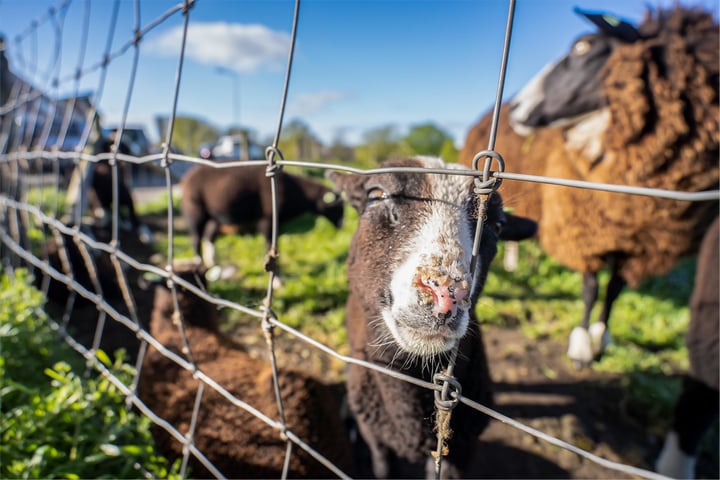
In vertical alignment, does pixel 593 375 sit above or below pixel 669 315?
below

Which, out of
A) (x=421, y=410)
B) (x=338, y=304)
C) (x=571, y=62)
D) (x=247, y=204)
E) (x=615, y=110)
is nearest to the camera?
(x=421, y=410)

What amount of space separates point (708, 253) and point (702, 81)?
132 centimetres

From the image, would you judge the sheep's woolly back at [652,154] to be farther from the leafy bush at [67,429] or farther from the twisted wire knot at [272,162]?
the leafy bush at [67,429]

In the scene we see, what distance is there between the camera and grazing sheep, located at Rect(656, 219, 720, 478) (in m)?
2.37

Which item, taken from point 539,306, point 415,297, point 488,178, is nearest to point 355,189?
point 415,297

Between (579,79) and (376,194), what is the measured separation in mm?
2563

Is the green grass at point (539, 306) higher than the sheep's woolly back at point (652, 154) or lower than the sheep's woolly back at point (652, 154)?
lower

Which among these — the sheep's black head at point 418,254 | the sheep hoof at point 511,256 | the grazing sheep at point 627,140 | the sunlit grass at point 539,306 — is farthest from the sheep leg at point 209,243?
the sheep's black head at point 418,254

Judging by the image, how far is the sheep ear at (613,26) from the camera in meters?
2.92

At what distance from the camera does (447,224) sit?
1391 mm

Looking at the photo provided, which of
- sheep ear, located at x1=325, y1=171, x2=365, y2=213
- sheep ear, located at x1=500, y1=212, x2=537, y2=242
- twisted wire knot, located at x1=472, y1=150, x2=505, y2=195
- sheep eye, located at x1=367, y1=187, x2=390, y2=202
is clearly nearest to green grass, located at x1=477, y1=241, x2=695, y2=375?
sheep ear, located at x1=500, y1=212, x2=537, y2=242

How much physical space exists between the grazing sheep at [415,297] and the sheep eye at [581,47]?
2.20 meters

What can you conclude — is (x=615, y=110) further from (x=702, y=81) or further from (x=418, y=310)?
(x=418, y=310)

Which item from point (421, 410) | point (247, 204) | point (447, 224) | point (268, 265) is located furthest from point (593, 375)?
point (247, 204)
